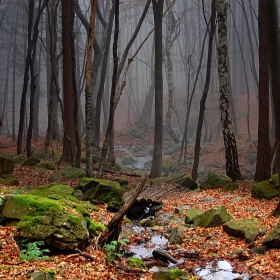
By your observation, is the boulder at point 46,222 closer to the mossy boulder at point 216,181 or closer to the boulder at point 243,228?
the boulder at point 243,228

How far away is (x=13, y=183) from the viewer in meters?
10.7

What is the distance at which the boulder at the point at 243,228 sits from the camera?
652 centimetres

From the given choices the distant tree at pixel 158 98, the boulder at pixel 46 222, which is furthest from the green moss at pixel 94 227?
the distant tree at pixel 158 98

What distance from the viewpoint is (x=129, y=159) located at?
23188mm

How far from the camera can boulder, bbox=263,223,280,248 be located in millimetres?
5762

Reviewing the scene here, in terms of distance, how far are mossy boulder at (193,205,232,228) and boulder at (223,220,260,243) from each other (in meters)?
0.34

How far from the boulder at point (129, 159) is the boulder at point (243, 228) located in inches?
620

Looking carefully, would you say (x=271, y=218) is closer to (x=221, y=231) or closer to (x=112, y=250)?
(x=221, y=231)

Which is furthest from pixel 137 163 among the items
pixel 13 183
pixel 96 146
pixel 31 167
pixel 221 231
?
pixel 221 231

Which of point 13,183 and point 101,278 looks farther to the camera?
point 13,183

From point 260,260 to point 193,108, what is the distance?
37.9 meters

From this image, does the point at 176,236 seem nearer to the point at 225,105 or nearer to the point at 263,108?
the point at 263,108

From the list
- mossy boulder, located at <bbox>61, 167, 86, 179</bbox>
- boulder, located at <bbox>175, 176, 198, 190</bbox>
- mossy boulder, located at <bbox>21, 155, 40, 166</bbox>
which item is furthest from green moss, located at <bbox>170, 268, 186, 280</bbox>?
mossy boulder, located at <bbox>21, 155, 40, 166</bbox>

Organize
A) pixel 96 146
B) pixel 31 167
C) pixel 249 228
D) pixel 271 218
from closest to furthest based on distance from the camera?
pixel 249 228 → pixel 271 218 → pixel 31 167 → pixel 96 146
